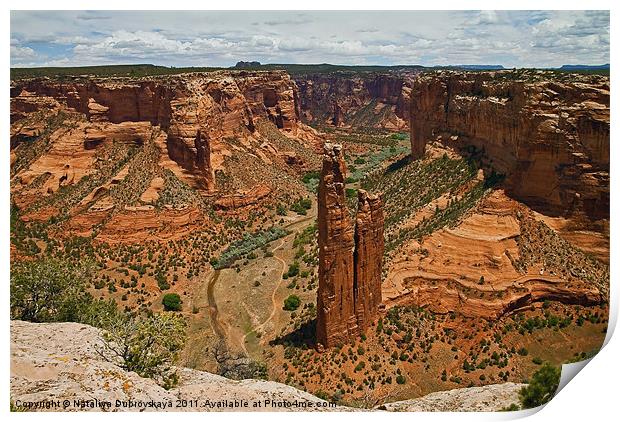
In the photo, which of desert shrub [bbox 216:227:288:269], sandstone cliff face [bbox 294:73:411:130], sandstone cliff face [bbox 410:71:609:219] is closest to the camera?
sandstone cliff face [bbox 410:71:609:219]

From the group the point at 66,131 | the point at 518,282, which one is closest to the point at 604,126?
the point at 518,282

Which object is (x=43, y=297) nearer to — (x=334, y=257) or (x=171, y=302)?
(x=171, y=302)

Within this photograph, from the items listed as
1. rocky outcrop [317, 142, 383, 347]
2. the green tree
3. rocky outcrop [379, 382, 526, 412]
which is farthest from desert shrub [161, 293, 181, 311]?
the green tree

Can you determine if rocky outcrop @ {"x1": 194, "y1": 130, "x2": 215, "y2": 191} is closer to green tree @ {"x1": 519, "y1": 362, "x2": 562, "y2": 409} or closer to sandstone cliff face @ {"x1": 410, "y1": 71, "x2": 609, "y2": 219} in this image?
sandstone cliff face @ {"x1": 410, "y1": 71, "x2": 609, "y2": 219}

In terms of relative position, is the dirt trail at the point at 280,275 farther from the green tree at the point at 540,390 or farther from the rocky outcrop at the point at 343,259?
the green tree at the point at 540,390

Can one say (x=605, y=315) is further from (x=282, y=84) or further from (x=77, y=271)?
(x=282, y=84)

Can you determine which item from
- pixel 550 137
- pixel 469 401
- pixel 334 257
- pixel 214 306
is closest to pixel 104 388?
pixel 334 257
